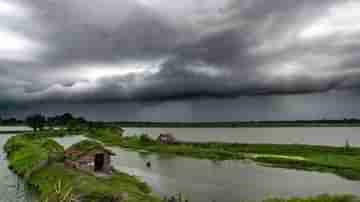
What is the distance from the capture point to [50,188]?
38.2 m

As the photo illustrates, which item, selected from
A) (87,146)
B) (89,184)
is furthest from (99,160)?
(89,184)

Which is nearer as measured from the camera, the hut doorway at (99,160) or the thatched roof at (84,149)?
the hut doorway at (99,160)

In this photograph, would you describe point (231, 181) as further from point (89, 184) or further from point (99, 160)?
point (89, 184)

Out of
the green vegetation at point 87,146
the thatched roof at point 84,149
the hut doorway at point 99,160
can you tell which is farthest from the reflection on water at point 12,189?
the hut doorway at point 99,160

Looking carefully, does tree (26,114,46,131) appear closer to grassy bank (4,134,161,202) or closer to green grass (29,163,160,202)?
grassy bank (4,134,161,202)

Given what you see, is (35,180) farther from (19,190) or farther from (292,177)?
(292,177)

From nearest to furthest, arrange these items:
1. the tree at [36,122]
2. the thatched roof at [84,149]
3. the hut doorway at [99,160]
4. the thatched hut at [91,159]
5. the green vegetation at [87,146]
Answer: the thatched hut at [91,159], the hut doorway at [99,160], the thatched roof at [84,149], the green vegetation at [87,146], the tree at [36,122]

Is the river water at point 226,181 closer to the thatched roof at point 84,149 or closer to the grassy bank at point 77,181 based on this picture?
the grassy bank at point 77,181

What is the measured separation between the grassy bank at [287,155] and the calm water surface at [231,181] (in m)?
4.50

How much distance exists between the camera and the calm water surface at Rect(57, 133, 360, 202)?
40.5 metres

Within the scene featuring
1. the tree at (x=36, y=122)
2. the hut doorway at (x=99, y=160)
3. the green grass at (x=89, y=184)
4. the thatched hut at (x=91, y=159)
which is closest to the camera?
the green grass at (x=89, y=184)

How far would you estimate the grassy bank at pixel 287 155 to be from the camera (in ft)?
189

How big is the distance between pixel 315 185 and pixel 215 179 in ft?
48.1

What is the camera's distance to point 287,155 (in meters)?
73.6
